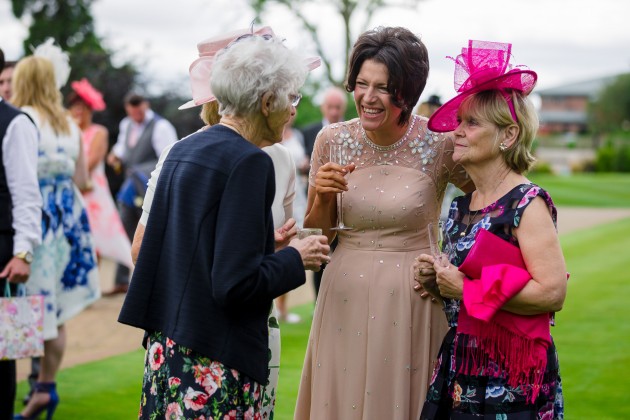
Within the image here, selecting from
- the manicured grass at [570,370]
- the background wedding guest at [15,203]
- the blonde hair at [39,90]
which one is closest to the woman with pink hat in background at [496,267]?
the background wedding guest at [15,203]

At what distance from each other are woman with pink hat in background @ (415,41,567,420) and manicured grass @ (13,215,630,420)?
2973 millimetres

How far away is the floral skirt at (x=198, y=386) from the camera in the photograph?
3.05 metres

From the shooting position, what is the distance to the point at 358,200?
4.05 m

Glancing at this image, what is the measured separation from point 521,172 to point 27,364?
17.9 ft

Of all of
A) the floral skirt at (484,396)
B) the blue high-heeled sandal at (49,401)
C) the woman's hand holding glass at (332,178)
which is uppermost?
the woman's hand holding glass at (332,178)

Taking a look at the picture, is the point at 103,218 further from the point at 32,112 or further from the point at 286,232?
the point at 286,232

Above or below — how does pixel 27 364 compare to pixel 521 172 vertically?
below

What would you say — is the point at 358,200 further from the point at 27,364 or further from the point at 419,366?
the point at 27,364

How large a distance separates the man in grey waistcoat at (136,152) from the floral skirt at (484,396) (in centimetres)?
771

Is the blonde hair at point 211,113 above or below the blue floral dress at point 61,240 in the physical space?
above

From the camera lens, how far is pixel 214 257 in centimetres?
292

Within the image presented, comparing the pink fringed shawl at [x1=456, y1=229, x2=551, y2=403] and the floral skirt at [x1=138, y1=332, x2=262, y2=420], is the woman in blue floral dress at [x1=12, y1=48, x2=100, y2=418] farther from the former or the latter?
the pink fringed shawl at [x1=456, y1=229, x2=551, y2=403]

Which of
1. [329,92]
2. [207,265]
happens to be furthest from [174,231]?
[329,92]

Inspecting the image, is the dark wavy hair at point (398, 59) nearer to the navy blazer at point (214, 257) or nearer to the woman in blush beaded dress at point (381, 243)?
the woman in blush beaded dress at point (381, 243)
